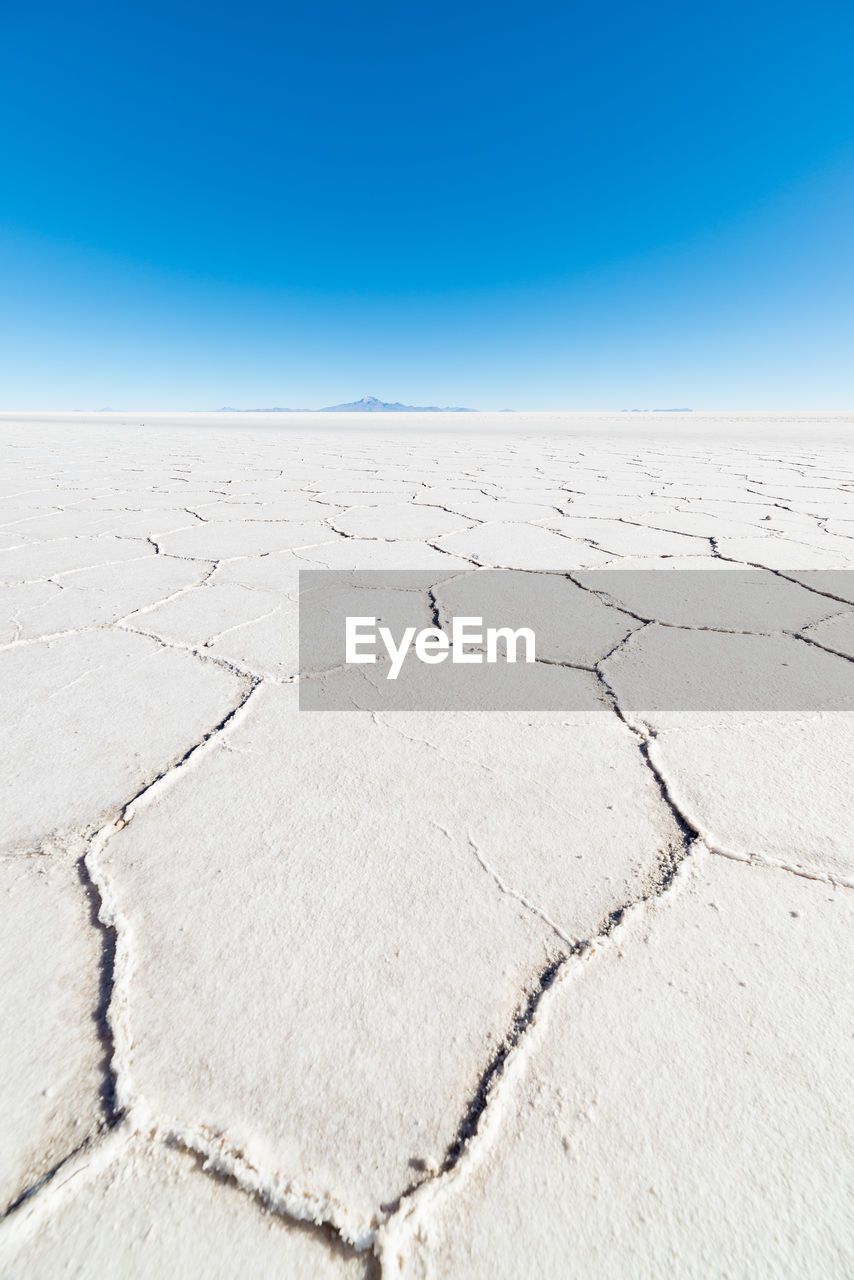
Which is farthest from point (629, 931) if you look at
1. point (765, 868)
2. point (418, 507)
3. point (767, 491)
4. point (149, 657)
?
point (767, 491)

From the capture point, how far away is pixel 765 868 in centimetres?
68

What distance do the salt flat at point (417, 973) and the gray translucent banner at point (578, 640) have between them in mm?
28

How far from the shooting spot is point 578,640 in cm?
135

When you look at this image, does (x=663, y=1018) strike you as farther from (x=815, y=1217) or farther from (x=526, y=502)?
(x=526, y=502)

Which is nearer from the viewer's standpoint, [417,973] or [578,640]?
[417,973]

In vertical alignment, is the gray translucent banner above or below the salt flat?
above

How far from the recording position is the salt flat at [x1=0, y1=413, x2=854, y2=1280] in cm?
39

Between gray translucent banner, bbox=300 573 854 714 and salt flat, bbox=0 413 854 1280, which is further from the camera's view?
gray translucent banner, bbox=300 573 854 714

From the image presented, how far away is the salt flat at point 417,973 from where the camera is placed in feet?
1.29

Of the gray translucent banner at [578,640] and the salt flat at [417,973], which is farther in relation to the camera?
the gray translucent banner at [578,640]

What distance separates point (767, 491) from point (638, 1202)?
12.1 ft

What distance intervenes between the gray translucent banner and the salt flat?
28mm

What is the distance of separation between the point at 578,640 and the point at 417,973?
92cm

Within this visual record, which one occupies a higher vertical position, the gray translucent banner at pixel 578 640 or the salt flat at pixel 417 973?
the gray translucent banner at pixel 578 640
